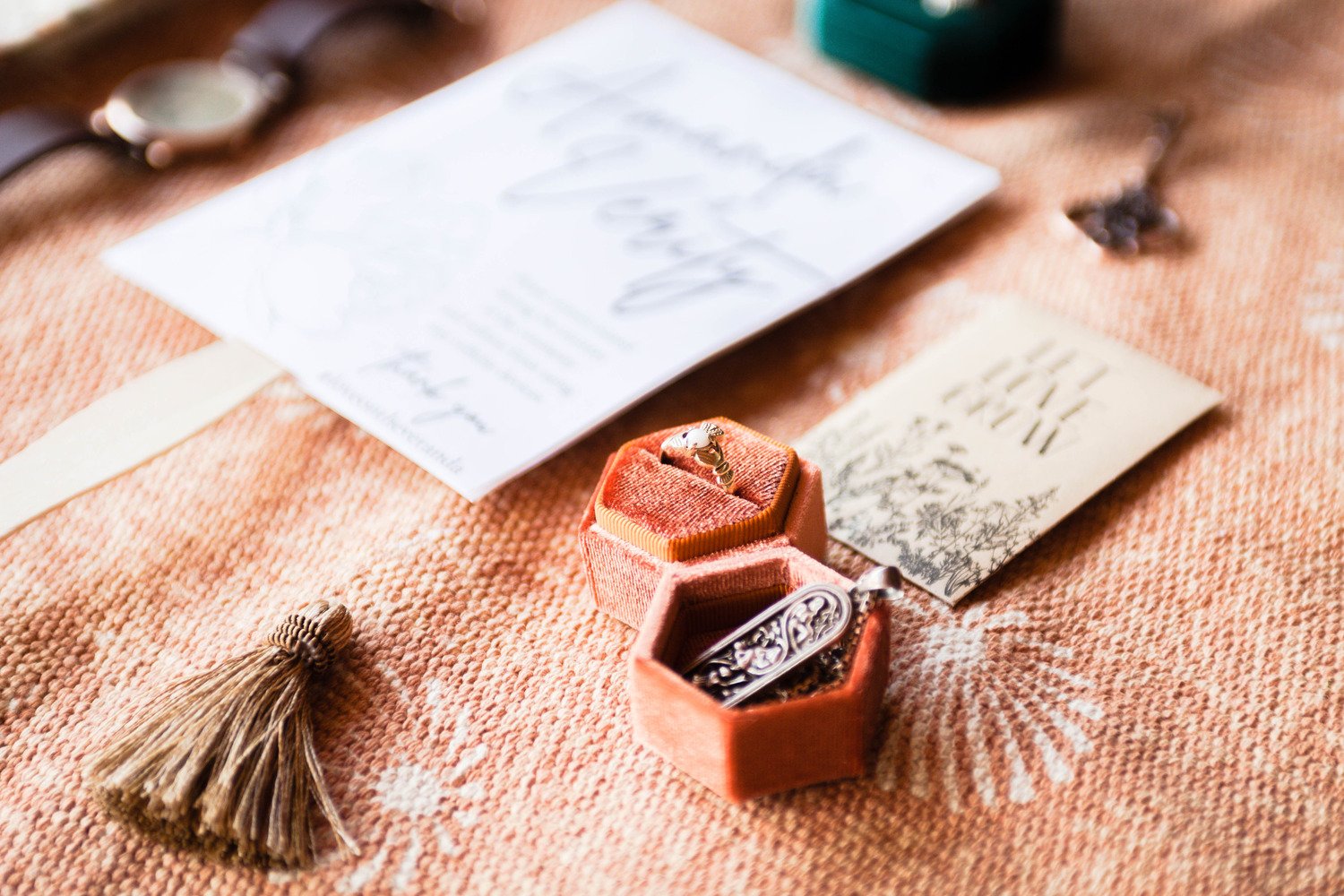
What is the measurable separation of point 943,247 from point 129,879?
1.57ft

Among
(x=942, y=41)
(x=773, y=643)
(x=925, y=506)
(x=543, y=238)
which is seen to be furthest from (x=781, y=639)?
(x=942, y=41)

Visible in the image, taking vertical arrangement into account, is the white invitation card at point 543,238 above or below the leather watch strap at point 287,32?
below

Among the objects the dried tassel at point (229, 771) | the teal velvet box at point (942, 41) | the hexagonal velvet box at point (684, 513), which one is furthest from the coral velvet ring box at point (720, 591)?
the teal velvet box at point (942, 41)

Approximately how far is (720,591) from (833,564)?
0.28 feet

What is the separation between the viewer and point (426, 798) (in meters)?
→ 0.42

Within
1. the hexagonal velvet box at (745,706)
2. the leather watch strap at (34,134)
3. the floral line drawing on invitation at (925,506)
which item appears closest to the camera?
the hexagonal velvet box at (745,706)

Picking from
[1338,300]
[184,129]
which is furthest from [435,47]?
[1338,300]

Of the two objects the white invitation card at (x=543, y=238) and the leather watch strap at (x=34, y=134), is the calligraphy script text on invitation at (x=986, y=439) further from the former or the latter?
the leather watch strap at (x=34, y=134)

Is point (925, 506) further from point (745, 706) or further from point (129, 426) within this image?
point (129, 426)

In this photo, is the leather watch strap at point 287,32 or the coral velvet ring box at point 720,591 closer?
the coral velvet ring box at point 720,591

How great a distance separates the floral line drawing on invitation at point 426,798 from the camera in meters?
0.40

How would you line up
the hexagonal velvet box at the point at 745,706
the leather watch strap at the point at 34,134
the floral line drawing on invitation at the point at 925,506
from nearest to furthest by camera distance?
the hexagonal velvet box at the point at 745,706, the floral line drawing on invitation at the point at 925,506, the leather watch strap at the point at 34,134

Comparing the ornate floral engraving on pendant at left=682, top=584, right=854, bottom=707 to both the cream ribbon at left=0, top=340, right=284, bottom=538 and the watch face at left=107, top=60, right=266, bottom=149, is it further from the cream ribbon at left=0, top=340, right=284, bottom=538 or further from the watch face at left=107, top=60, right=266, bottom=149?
the watch face at left=107, top=60, right=266, bottom=149

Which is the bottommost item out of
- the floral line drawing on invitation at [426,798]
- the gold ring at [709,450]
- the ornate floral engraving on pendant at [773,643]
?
the floral line drawing on invitation at [426,798]
